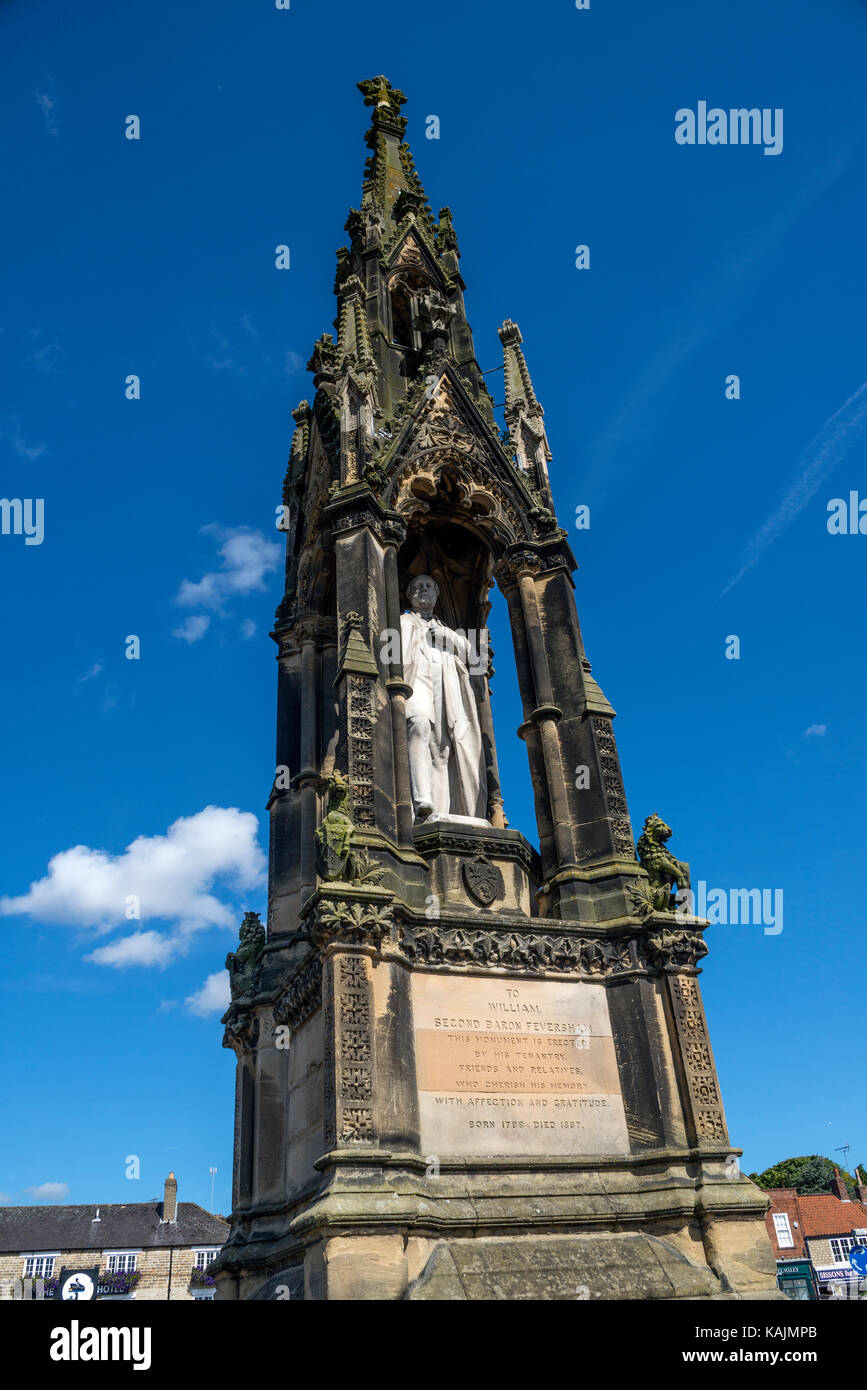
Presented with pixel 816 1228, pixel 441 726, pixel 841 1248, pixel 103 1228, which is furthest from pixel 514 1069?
pixel 841 1248

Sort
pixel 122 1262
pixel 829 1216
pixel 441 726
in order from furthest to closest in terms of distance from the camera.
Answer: pixel 829 1216
pixel 122 1262
pixel 441 726

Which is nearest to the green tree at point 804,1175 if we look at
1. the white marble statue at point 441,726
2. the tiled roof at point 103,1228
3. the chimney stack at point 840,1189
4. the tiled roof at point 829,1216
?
the chimney stack at point 840,1189

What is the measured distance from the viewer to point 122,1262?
52344mm

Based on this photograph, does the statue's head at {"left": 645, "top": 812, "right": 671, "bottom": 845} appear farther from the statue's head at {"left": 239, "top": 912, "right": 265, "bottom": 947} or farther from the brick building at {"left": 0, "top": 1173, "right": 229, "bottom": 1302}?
the brick building at {"left": 0, "top": 1173, "right": 229, "bottom": 1302}

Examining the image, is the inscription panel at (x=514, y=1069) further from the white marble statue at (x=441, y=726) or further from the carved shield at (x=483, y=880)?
the white marble statue at (x=441, y=726)

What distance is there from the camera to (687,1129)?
10.7 metres

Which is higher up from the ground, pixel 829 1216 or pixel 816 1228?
pixel 829 1216

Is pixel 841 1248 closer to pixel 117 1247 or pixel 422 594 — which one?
pixel 117 1247

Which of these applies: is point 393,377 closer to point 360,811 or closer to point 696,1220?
point 360,811

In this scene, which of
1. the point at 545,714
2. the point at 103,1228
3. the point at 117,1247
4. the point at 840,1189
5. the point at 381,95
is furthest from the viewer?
the point at 840,1189

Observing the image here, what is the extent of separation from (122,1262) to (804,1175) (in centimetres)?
5046

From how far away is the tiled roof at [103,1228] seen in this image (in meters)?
52.8

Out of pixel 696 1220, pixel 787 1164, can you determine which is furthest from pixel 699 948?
pixel 787 1164
